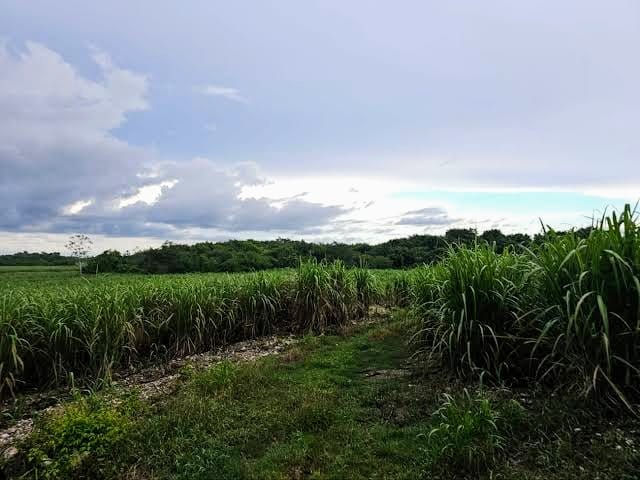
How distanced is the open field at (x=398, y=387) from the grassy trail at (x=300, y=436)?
0.05 ft

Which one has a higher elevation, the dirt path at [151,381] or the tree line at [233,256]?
the tree line at [233,256]

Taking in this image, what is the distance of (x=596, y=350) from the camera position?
11.1 ft

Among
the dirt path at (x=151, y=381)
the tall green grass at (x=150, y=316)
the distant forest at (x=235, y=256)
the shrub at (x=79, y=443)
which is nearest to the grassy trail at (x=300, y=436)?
the shrub at (x=79, y=443)

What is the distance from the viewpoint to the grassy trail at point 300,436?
2.95m

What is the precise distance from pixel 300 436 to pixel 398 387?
149 centimetres

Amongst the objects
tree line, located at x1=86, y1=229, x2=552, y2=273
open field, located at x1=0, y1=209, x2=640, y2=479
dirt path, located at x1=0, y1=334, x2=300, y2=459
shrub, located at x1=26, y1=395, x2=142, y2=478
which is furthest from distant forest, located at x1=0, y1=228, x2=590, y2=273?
shrub, located at x1=26, y1=395, x2=142, y2=478

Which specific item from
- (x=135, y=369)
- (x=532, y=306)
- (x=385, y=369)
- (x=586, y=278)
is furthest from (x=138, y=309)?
(x=586, y=278)

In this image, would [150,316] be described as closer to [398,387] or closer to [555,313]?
[398,387]

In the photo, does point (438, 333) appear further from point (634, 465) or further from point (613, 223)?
point (634, 465)

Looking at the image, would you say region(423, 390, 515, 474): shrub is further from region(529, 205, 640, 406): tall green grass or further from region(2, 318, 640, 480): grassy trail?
region(529, 205, 640, 406): tall green grass

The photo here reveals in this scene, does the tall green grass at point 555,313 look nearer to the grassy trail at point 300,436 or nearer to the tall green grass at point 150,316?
the grassy trail at point 300,436

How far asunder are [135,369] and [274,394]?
8.91ft

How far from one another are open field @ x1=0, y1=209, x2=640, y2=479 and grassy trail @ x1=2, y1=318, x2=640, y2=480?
0.05 ft

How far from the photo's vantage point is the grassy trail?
9.68ft
